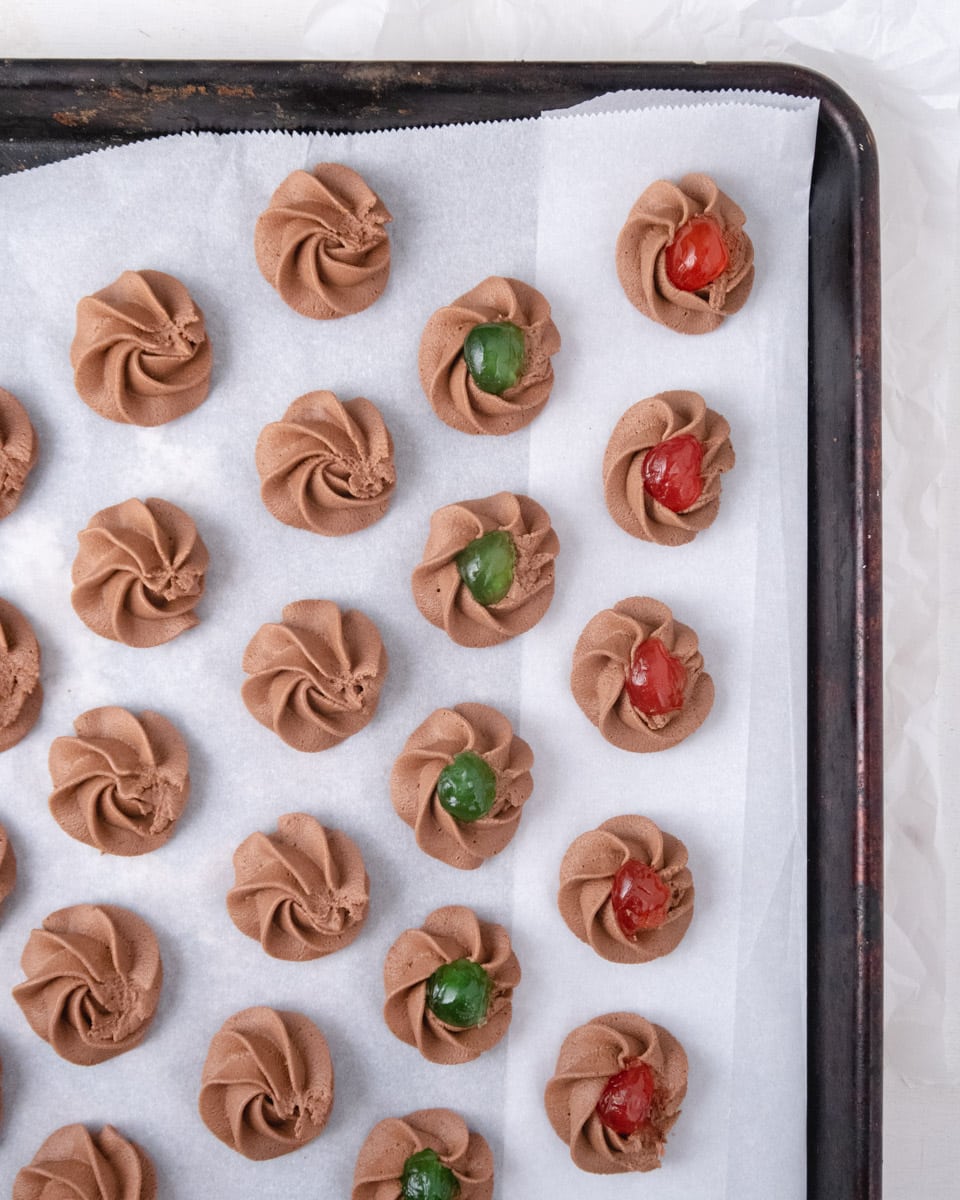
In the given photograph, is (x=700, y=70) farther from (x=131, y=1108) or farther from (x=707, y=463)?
(x=131, y=1108)

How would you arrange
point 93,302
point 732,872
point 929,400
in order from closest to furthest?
point 93,302 → point 732,872 → point 929,400

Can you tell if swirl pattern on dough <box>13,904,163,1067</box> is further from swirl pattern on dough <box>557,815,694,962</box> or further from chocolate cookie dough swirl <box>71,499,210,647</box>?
swirl pattern on dough <box>557,815,694,962</box>

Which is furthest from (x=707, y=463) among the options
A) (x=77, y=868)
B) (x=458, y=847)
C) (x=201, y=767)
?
(x=77, y=868)

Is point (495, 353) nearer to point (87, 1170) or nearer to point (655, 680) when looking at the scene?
point (655, 680)

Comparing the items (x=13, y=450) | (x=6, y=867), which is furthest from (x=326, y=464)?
(x=6, y=867)

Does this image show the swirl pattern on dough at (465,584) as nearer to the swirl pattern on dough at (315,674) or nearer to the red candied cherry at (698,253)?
the swirl pattern on dough at (315,674)

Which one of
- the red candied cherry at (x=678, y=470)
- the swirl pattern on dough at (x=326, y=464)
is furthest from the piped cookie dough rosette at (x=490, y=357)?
the red candied cherry at (x=678, y=470)

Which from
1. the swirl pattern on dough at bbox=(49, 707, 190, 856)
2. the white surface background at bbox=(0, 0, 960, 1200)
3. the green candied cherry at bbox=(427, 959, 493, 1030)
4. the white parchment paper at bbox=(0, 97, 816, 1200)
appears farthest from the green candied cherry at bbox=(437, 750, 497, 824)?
the white surface background at bbox=(0, 0, 960, 1200)
